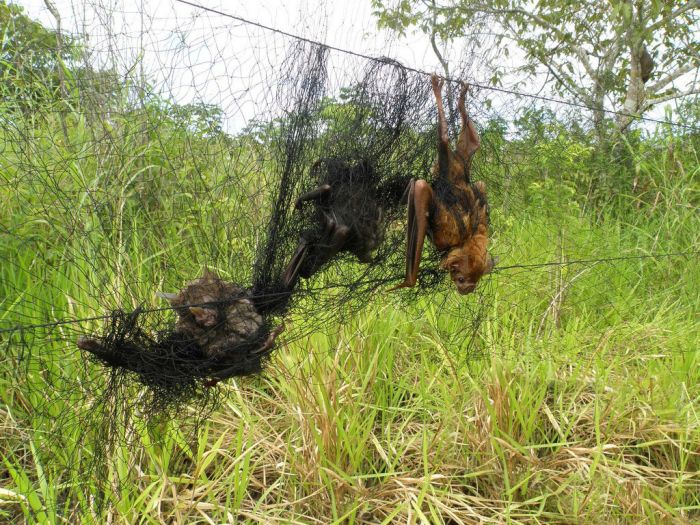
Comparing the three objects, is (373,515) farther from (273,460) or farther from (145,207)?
(145,207)

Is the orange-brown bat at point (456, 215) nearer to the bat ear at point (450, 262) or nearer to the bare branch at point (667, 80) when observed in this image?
the bat ear at point (450, 262)

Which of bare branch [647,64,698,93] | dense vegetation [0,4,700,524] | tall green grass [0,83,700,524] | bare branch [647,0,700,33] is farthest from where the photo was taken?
bare branch [647,64,698,93]

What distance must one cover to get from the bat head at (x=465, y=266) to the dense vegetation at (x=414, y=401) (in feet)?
0.93

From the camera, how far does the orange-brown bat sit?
78cm

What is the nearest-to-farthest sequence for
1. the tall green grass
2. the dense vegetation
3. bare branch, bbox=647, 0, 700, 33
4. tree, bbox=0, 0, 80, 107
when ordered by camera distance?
tree, bbox=0, 0, 80, 107
the dense vegetation
the tall green grass
bare branch, bbox=647, 0, 700, 33

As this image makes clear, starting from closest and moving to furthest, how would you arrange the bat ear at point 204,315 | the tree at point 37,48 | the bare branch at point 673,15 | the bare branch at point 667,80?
the bat ear at point 204,315 < the tree at point 37,48 < the bare branch at point 673,15 < the bare branch at point 667,80

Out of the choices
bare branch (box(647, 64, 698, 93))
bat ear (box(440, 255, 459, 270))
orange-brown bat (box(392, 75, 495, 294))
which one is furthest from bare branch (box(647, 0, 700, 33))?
bat ear (box(440, 255, 459, 270))

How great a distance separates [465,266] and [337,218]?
0.73ft

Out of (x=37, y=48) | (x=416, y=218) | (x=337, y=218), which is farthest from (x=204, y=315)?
(x=37, y=48)

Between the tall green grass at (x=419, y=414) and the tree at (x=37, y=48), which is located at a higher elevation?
the tree at (x=37, y=48)

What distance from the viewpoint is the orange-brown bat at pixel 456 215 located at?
30.9 inches

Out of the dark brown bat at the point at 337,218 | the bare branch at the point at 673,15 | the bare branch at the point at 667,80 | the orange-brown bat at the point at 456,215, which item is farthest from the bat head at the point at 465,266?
the bare branch at the point at 667,80

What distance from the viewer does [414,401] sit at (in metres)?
1.93

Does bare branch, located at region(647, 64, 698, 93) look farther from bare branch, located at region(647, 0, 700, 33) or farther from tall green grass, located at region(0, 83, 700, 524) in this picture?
tall green grass, located at region(0, 83, 700, 524)
